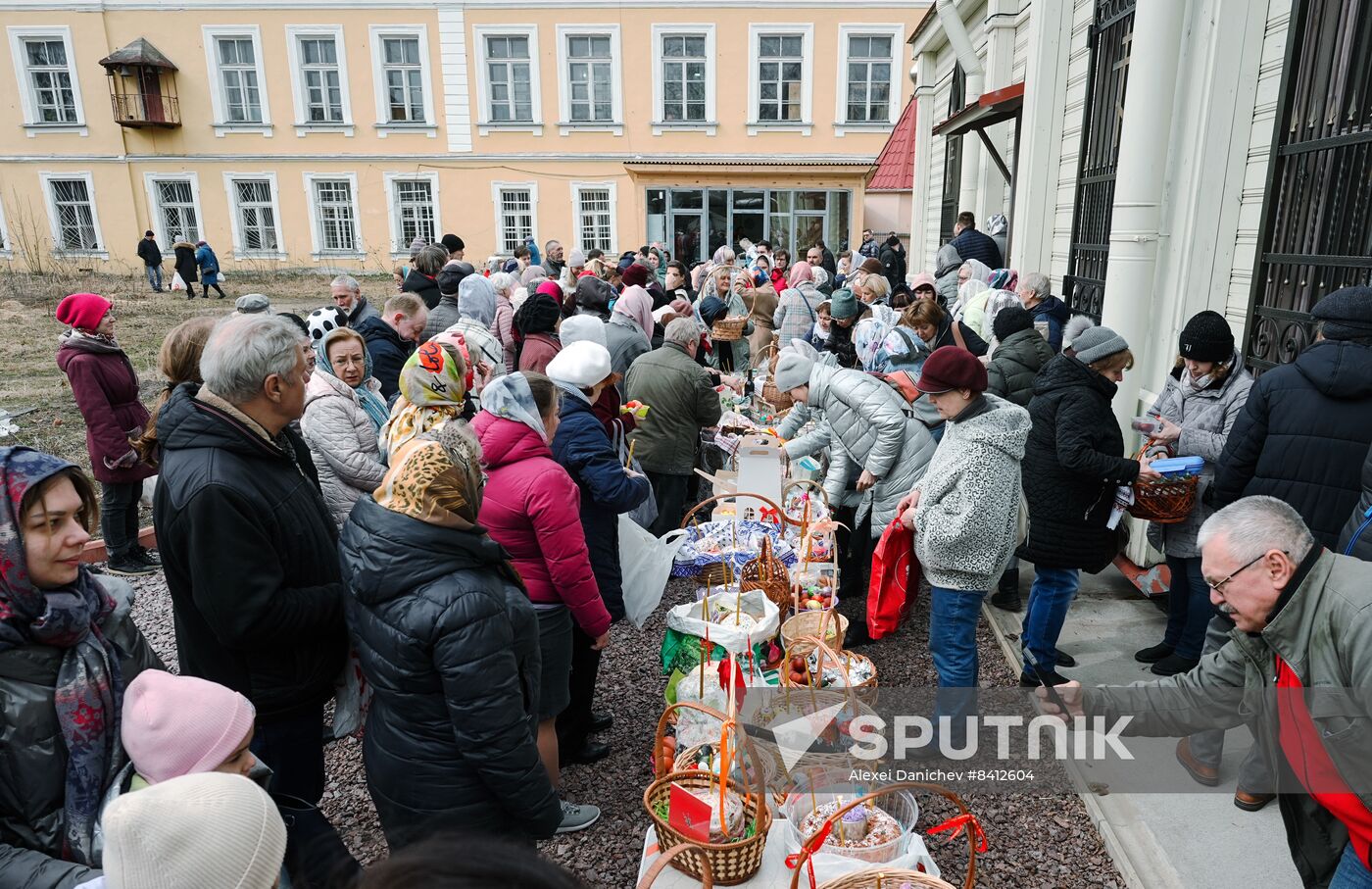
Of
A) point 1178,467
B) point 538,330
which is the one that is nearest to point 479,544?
point 1178,467

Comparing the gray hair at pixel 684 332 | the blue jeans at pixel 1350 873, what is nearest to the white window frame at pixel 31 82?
the gray hair at pixel 684 332

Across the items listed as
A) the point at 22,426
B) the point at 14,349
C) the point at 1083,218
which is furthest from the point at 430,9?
the point at 1083,218

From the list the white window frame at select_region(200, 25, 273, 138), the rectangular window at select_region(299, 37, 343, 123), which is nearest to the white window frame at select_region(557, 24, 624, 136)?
the rectangular window at select_region(299, 37, 343, 123)

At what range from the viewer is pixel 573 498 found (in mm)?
2854

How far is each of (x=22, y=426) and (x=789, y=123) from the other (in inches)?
785

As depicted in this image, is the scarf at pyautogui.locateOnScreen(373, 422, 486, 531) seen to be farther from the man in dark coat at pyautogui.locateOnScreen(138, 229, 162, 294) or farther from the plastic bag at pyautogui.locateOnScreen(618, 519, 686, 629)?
the man in dark coat at pyautogui.locateOnScreen(138, 229, 162, 294)

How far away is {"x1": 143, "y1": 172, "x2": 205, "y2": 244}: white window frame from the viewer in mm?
24359

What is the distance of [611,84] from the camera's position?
23.4 meters

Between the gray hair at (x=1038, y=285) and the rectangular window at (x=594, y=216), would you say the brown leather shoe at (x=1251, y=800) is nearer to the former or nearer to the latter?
the gray hair at (x=1038, y=285)

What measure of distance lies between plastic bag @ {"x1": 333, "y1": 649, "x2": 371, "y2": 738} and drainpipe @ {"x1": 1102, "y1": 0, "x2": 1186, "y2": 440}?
4.40m

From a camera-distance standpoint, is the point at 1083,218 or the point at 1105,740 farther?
the point at 1083,218

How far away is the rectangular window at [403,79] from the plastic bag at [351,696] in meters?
24.3

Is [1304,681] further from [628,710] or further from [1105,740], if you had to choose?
[628,710]

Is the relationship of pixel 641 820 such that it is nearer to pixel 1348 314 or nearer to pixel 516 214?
pixel 1348 314
